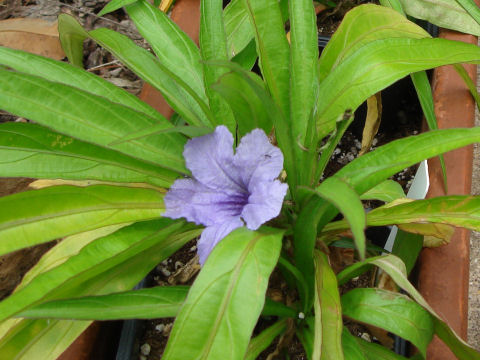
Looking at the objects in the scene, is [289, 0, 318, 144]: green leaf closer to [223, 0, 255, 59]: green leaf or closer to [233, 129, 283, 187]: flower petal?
[233, 129, 283, 187]: flower petal

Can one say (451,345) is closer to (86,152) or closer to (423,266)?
(423,266)

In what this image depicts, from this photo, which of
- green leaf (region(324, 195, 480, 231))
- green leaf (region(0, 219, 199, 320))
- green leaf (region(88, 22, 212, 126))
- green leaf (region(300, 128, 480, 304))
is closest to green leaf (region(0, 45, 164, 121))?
green leaf (region(88, 22, 212, 126))

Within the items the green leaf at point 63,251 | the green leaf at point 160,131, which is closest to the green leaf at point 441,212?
the green leaf at point 160,131

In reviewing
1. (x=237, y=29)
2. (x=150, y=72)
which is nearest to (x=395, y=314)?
(x=150, y=72)

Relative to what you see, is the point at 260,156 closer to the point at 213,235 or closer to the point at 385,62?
the point at 213,235

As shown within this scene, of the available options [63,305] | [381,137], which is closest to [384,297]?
[63,305]
